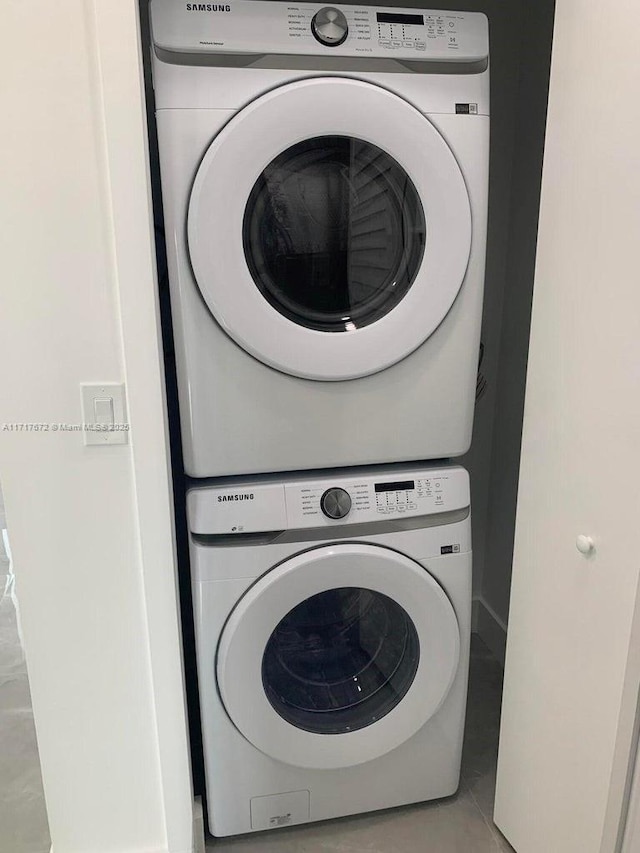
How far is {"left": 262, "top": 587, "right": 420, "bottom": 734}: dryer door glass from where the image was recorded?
158cm

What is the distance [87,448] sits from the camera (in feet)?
4.17

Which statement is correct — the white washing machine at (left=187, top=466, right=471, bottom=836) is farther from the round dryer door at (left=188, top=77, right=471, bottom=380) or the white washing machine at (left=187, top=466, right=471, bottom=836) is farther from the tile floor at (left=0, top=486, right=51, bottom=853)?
the tile floor at (left=0, top=486, right=51, bottom=853)

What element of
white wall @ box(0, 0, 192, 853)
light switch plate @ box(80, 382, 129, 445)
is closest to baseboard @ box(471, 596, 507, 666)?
white wall @ box(0, 0, 192, 853)

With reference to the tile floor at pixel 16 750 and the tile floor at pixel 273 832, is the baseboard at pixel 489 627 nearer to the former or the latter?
the tile floor at pixel 273 832

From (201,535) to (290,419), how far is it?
30 cm

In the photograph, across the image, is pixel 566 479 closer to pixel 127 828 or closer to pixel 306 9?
pixel 306 9

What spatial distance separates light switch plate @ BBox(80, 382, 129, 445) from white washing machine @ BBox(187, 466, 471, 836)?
0.24 m

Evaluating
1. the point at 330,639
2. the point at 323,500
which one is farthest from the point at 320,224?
the point at 330,639

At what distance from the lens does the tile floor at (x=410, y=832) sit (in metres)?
1.63

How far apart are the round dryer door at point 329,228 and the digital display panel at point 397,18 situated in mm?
138

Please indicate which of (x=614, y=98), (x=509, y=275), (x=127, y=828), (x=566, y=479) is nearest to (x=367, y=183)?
(x=614, y=98)

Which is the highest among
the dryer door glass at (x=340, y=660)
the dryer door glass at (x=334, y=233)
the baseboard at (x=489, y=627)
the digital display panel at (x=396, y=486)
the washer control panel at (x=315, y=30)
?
the washer control panel at (x=315, y=30)

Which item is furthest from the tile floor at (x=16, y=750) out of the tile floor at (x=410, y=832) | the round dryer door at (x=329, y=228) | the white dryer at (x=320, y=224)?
the round dryer door at (x=329, y=228)

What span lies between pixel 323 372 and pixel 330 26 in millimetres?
628
